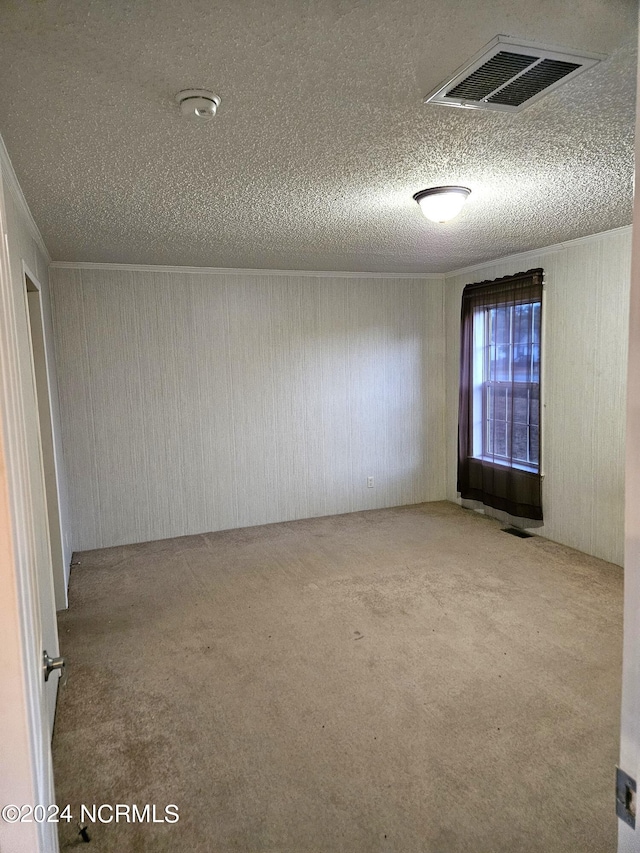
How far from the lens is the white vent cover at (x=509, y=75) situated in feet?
5.11

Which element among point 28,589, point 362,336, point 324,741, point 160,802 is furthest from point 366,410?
point 28,589

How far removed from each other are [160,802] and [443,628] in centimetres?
185

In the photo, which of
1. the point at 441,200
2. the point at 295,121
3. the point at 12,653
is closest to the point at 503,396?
the point at 441,200

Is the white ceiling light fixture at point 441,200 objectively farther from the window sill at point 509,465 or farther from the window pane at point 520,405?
the window sill at point 509,465

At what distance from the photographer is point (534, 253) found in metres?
4.82

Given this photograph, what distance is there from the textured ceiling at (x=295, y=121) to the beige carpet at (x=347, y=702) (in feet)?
8.06

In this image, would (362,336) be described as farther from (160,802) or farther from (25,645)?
(25,645)

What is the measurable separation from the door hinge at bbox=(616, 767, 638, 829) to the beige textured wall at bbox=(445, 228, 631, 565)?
12.0ft

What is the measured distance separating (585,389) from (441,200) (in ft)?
7.57

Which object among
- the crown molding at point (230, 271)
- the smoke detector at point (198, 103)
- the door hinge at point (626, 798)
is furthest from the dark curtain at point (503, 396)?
the door hinge at point (626, 798)

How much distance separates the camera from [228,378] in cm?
527

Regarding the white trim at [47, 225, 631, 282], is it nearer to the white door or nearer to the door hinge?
the white door

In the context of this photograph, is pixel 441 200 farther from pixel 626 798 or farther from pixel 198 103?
pixel 626 798

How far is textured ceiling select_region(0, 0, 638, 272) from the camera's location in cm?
140
